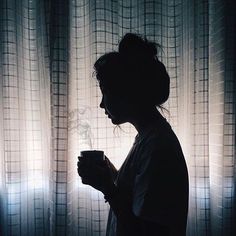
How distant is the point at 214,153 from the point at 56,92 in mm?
788

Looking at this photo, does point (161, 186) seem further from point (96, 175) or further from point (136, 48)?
point (136, 48)

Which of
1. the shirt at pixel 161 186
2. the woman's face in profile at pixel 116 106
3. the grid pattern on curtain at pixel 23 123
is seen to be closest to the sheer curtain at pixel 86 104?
the grid pattern on curtain at pixel 23 123

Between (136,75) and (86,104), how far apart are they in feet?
1.93

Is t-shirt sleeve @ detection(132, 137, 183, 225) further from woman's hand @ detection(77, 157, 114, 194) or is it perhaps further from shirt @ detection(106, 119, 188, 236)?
woman's hand @ detection(77, 157, 114, 194)

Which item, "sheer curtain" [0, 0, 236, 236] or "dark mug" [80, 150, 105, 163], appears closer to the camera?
"dark mug" [80, 150, 105, 163]

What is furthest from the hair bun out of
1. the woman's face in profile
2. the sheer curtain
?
the sheer curtain

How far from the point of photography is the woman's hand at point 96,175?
2.10 ft

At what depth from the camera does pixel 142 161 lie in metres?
0.60

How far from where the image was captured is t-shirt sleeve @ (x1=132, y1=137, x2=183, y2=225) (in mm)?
551

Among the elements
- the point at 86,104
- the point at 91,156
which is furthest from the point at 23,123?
the point at 91,156

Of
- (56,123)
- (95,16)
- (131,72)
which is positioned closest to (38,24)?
(95,16)

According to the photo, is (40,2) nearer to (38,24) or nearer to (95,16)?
(38,24)

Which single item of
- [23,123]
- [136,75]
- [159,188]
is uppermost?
[136,75]

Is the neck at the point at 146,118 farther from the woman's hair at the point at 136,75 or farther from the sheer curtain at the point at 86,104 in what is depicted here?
the sheer curtain at the point at 86,104
